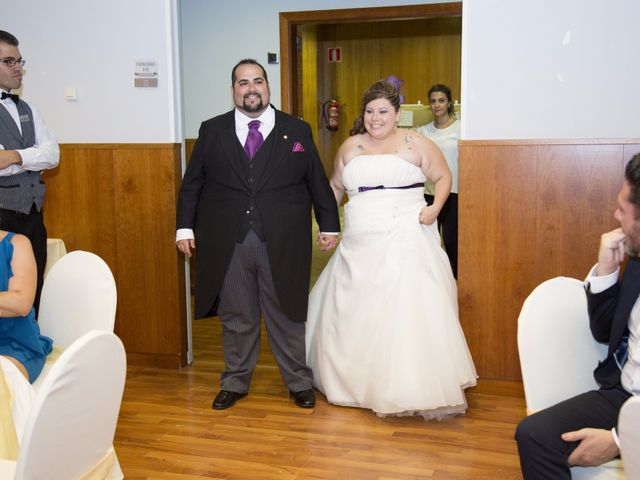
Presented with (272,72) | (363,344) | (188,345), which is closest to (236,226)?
(363,344)

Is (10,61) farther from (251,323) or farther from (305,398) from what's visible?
(305,398)

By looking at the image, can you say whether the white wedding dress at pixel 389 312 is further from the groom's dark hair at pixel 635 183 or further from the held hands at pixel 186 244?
the groom's dark hair at pixel 635 183

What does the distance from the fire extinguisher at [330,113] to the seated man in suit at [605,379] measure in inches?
338

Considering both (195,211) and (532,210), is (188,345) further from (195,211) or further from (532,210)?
(532,210)

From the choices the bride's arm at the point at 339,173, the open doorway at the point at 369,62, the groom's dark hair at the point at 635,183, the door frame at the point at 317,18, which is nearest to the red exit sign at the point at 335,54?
the open doorway at the point at 369,62

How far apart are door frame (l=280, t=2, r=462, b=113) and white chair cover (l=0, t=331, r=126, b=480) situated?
5.21 meters

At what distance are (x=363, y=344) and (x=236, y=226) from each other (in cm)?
85

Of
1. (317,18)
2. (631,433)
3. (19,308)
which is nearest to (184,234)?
(19,308)

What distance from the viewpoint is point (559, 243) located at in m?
3.94

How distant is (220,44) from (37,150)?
11.3 ft

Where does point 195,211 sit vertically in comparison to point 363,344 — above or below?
above

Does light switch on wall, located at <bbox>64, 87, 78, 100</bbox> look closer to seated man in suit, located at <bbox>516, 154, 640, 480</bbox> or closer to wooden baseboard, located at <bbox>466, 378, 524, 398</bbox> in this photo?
wooden baseboard, located at <bbox>466, 378, 524, 398</bbox>

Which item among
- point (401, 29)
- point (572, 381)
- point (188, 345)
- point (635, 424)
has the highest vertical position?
point (401, 29)

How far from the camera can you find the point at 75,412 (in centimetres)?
172
